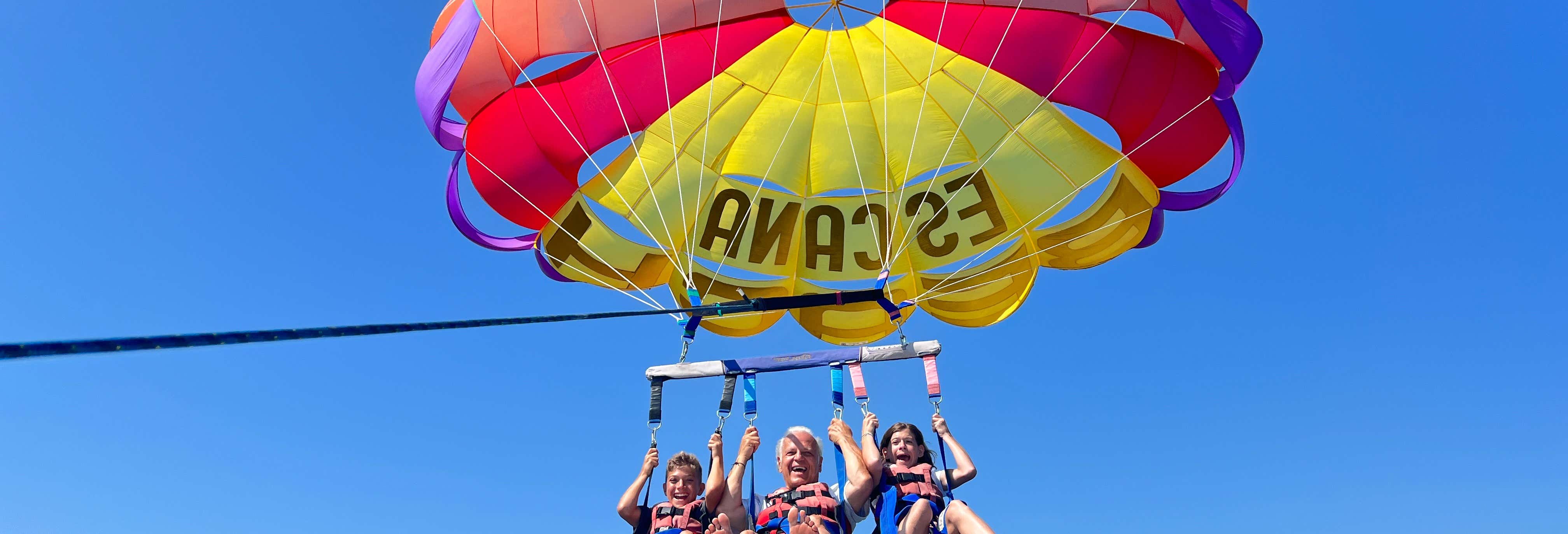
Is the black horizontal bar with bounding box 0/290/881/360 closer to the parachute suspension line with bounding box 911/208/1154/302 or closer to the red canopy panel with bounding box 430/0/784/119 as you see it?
the red canopy panel with bounding box 430/0/784/119

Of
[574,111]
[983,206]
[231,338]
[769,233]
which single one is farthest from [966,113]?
[231,338]

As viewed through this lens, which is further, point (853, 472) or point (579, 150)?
point (579, 150)

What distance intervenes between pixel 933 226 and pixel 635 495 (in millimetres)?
3249

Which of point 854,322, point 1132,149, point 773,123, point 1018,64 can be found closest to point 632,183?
point 773,123

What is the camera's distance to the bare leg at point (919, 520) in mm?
4734

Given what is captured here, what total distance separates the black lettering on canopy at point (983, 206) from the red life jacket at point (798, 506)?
9.57ft

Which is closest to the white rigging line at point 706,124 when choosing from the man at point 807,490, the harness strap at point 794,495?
the man at point 807,490

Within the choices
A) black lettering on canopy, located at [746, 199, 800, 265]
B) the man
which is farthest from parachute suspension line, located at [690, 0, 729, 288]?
the man

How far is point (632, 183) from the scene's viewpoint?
7.27 m

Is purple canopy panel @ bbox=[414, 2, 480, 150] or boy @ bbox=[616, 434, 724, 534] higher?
purple canopy panel @ bbox=[414, 2, 480, 150]

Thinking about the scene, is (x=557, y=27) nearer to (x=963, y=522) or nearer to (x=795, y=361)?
(x=795, y=361)

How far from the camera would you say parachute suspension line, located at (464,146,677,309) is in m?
6.91

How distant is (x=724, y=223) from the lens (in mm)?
7500

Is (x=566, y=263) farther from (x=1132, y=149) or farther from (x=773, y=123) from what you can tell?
(x=1132, y=149)
